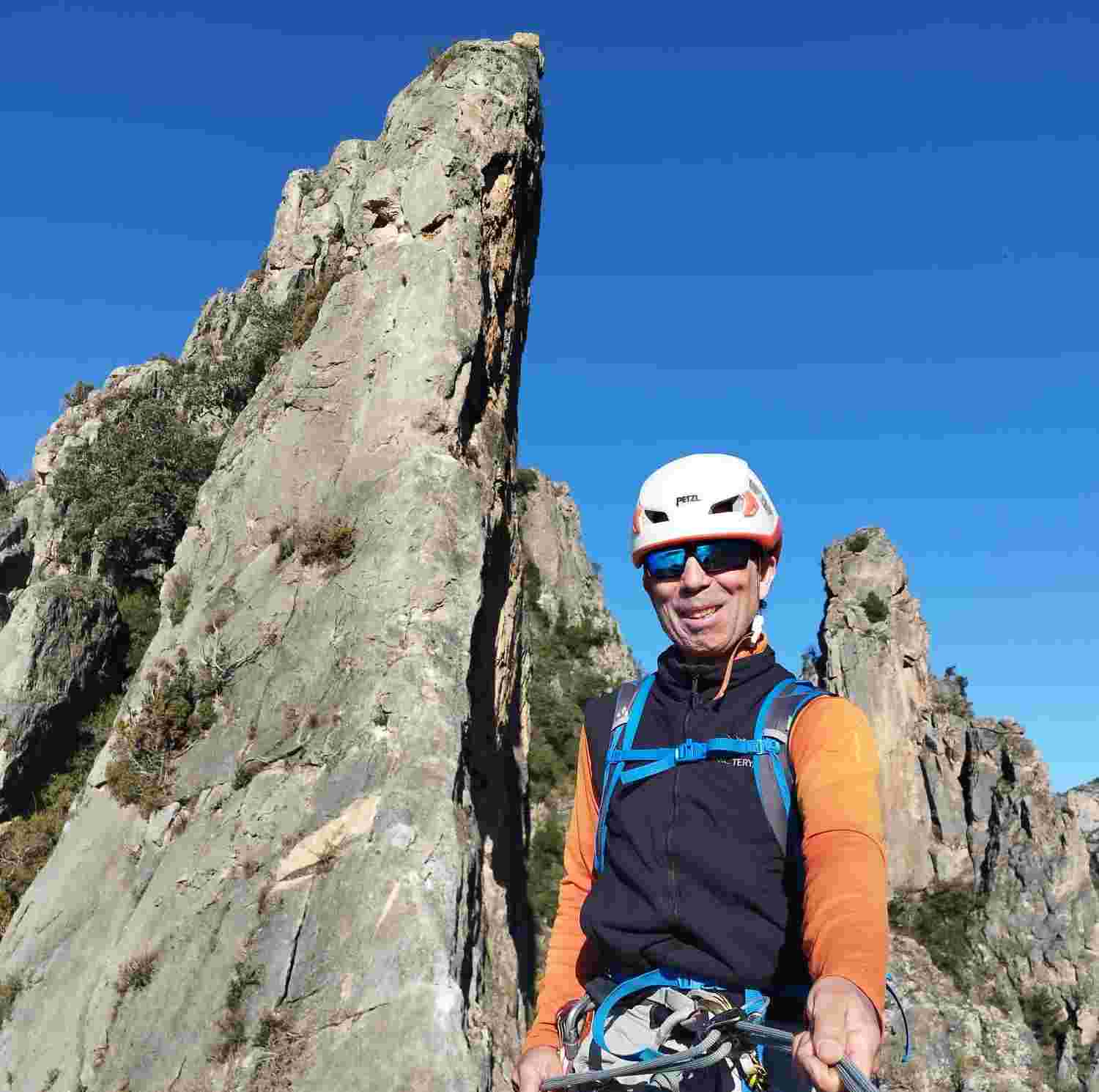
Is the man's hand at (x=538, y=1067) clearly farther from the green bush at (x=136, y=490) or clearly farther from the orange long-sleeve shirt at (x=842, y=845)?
the green bush at (x=136, y=490)

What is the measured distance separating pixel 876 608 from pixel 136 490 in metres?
65.6

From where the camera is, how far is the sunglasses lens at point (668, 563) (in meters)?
3.41

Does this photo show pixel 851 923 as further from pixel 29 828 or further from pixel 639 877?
pixel 29 828

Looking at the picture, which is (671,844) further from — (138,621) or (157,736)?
(138,621)

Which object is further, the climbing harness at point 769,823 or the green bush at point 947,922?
the green bush at point 947,922

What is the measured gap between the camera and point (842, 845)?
261cm

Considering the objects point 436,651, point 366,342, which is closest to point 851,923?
point 436,651

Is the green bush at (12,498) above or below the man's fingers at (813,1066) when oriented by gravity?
above

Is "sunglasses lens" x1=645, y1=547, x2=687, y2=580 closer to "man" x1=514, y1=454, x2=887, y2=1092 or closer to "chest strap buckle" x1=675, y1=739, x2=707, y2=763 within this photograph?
"man" x1=514, y1=454, x2=887, y2=1092

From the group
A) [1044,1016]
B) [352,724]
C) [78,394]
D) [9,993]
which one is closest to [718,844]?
[352,724]

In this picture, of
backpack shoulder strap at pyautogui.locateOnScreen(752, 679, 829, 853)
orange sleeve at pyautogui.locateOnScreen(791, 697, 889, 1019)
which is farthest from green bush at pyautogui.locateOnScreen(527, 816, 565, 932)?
orange sleeve at pyautogui.locateOnScreen(791, 697, 889, 1019)

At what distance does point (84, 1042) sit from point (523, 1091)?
9361 mm

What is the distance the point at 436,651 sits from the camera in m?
11.9

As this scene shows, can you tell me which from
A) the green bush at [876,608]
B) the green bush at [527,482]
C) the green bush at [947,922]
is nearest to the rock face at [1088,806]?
the green bush at [947,922]
